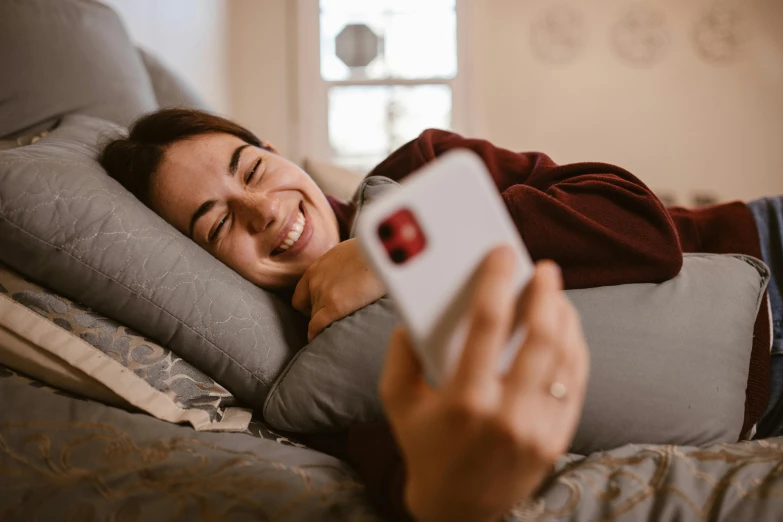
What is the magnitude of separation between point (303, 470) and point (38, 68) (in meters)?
1.00

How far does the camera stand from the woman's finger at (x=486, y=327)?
0.34m

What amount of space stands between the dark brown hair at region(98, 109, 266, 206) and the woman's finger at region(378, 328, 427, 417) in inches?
27.9

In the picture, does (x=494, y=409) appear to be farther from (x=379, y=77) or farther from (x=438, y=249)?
(x=379, y=77)

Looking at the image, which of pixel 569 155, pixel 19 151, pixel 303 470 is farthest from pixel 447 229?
pixel 569 155

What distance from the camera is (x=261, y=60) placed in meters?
3.23

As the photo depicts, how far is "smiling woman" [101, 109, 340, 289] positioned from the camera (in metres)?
0.90

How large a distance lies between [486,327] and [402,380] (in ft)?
0.26

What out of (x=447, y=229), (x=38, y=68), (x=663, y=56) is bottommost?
(x=447, y=229)

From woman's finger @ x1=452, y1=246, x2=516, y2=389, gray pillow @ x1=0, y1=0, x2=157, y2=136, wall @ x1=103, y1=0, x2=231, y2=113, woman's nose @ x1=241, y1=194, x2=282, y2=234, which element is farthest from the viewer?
wall @ x1=103, y1=0, x2=231, y2=113

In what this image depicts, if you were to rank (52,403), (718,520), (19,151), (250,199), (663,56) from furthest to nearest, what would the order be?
(663,56) < (250,199) < (19,151) < (52,403) < (718,520)

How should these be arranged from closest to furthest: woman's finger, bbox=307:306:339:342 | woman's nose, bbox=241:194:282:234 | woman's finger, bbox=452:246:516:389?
woman's finger, bbox=452:246:516:389
woman's finger, bbox=307:306:339:342
woman's nose, bbox=241:194:282:234

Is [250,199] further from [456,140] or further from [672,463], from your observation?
[672,463]

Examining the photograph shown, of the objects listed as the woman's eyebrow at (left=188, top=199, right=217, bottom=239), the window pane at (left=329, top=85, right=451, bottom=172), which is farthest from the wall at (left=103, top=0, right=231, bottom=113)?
the woman's eyebrow at (left=188, top=199, right=217, bottom=239)

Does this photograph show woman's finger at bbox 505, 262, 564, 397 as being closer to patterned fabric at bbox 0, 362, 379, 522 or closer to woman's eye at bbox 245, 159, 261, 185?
patterned fabric at bbox 0, 362, 379, 522
